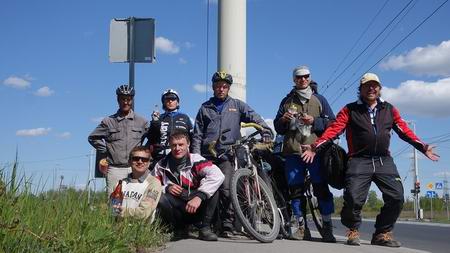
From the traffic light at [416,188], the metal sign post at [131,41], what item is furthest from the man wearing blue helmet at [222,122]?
the traffic light at [416,188]

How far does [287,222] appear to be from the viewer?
5.90 metres

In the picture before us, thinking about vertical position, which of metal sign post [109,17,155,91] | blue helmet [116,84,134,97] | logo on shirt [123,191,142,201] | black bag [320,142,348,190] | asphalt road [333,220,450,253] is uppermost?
metal sign post [109,17,155,91]

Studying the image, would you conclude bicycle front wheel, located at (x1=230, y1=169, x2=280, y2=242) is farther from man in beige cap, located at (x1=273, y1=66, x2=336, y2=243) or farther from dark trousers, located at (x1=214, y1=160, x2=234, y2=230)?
man in beige cap, located at (x1=273, y1=66, x2=336, y2=243)

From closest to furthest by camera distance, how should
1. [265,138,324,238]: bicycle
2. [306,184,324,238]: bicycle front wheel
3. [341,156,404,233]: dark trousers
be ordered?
[341,156,404,233]: dark trousers < [265,138,324,238]: bicycle < [306,184,324,238]: bicycle front wheel

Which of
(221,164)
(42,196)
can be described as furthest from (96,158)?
(42,196)

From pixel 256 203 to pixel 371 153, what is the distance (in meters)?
1.44

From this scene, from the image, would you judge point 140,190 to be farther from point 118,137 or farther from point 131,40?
point 131,40

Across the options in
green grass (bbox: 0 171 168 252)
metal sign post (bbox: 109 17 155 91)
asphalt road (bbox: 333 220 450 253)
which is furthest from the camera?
asphalt road (bbox: 333 220 450 253)

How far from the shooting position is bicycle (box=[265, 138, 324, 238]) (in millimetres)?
6086

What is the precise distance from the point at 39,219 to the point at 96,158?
329 cm

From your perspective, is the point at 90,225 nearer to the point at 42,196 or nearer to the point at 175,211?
the point at 42,196

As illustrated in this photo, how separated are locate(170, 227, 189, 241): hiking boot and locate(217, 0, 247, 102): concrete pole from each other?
8.26ft

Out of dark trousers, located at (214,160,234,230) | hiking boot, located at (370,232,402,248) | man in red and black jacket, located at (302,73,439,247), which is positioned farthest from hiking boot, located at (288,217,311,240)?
hiking boot, located at (370,232,402,248)

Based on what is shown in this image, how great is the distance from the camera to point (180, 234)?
545cm
